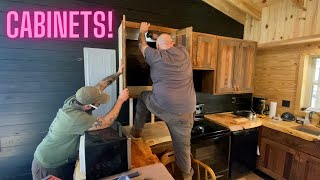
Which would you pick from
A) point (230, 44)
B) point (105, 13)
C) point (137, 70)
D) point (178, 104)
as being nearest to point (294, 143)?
point (230, 44)

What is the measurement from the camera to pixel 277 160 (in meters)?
2.54

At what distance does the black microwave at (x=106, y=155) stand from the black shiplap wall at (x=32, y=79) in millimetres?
1139

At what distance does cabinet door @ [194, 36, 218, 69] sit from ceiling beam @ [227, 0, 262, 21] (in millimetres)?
711

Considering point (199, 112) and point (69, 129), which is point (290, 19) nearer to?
point (199, 112)

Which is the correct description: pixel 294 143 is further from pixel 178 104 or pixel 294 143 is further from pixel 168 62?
pixel 168 62

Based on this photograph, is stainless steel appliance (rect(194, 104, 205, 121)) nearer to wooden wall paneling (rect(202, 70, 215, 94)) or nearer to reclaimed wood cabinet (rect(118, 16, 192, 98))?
wooden wall paneling (rect(202, 70, 215, 94))

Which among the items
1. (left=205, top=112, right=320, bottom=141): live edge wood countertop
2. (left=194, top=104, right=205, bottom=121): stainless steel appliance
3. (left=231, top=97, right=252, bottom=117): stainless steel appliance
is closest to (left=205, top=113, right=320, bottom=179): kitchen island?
(left=205, top=112, right=320, bottom=141): live edge wood countertop

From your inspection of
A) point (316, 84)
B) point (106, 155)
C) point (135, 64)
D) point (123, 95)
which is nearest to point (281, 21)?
point (316, 84)

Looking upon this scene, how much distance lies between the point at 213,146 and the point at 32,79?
2.30m

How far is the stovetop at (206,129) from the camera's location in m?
2.31

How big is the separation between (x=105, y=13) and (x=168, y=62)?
3.85 ft

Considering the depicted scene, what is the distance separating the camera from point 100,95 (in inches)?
60.7

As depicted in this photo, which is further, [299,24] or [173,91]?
[299,24]

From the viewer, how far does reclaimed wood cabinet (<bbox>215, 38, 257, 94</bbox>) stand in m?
2.64
